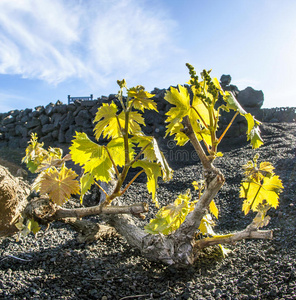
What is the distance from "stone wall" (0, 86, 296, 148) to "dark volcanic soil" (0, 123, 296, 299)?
25.7 ft

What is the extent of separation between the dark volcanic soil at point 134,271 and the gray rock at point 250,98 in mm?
9598

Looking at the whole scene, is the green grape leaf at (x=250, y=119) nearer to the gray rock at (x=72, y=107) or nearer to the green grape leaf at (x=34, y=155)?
the green grape leaf at (x=34, y=155)

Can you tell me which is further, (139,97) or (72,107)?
(72,107)

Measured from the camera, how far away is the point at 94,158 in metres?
2.00

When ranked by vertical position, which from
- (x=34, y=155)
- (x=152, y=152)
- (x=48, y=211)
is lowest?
(x=48, y=211)

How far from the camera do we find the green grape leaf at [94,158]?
191 cm

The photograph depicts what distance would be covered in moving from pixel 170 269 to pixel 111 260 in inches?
23.9

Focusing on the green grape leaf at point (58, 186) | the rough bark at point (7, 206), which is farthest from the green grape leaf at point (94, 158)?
the rough bark at point (7, 206)

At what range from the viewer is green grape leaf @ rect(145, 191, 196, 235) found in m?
2.12

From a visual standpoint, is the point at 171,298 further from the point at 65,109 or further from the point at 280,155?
the point at 65,109

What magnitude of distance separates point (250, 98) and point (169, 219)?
11450 mm

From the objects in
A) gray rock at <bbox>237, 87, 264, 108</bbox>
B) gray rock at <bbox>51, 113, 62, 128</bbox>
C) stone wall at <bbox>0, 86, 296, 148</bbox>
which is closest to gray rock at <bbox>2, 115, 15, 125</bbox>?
stone wall at <bbox>0, 86, 296, 148</bbox>

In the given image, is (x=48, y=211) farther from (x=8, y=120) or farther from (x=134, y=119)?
(x=8, y=120)

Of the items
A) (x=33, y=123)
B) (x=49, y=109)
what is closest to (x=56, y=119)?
(x=49, y=109)
